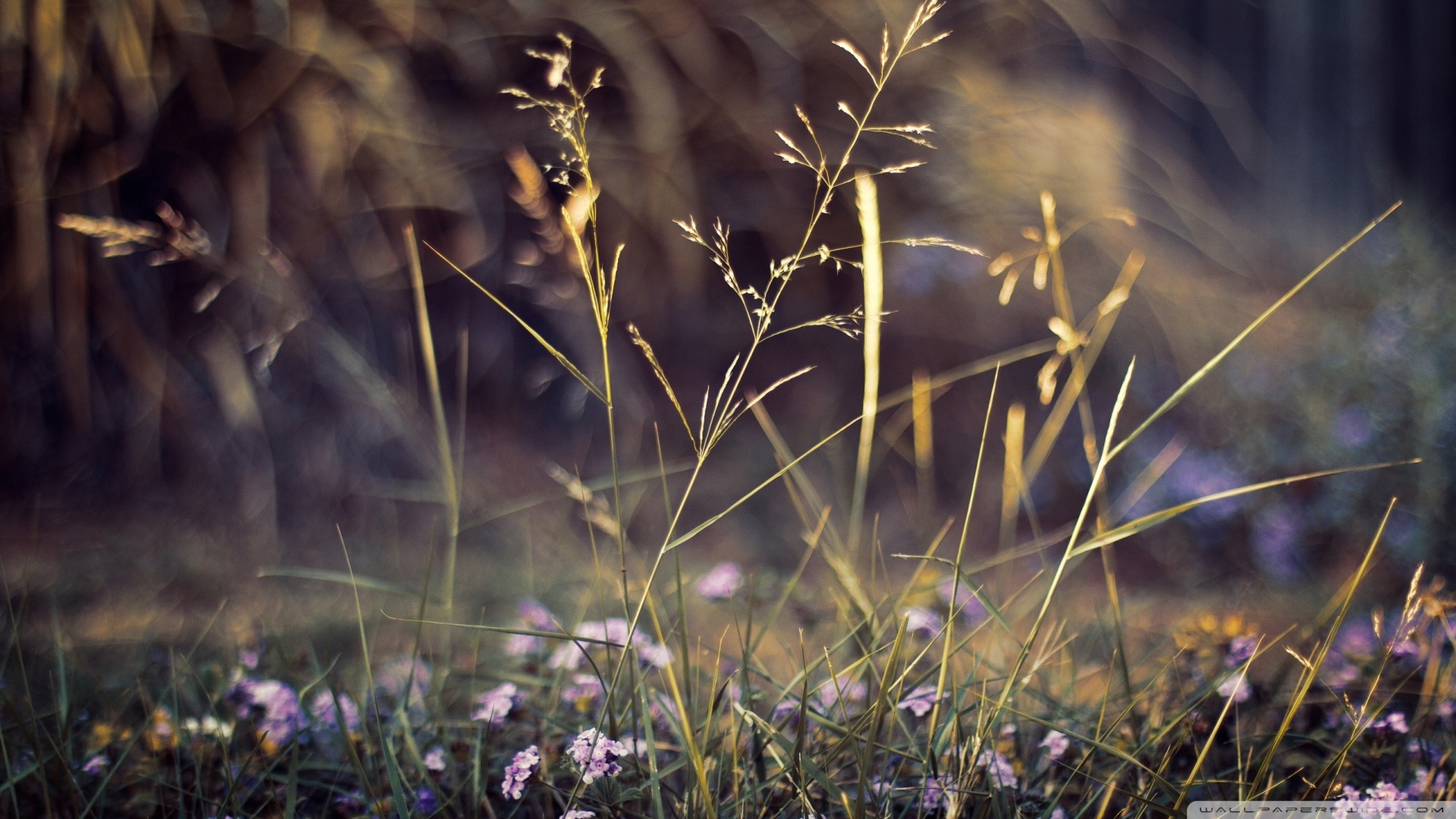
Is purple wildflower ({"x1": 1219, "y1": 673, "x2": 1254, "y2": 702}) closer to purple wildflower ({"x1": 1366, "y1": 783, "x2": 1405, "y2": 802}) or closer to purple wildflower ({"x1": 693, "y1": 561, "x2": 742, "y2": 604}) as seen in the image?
purple wildflower ({"x1": 1366, "y1": 783, "x2": 1405, "y2": 802})

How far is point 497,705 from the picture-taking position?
2.17 feet

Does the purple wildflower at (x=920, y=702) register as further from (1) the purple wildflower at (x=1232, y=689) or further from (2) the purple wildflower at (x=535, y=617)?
(2) the purple wildflower at (x=535, y=617)

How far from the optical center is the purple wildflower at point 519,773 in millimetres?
572

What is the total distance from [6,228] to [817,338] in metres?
1.65

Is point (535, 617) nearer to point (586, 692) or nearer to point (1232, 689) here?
point (586, 692)

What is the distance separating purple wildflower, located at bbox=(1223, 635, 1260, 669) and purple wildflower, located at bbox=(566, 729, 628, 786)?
565 mm

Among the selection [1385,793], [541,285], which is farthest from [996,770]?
[541,285]

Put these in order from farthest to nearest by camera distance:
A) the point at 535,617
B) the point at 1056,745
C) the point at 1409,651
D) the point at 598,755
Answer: the point at 535,617 < the point at 1409,651 < the point at 1056,745 < the point at 598,755

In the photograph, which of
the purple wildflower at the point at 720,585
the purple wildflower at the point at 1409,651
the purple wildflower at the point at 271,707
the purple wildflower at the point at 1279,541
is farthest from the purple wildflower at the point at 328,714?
the purple wildflower at the point at 1279,541

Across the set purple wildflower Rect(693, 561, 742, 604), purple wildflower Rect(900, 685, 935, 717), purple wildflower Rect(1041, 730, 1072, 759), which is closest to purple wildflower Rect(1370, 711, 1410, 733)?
purple wildflower Rect(1041, 730, 1072, 759)

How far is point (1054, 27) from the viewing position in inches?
82.3

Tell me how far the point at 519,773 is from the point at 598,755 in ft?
0.23

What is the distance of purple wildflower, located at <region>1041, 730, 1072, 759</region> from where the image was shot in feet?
2.11

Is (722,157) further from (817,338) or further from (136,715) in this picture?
(136,715)
